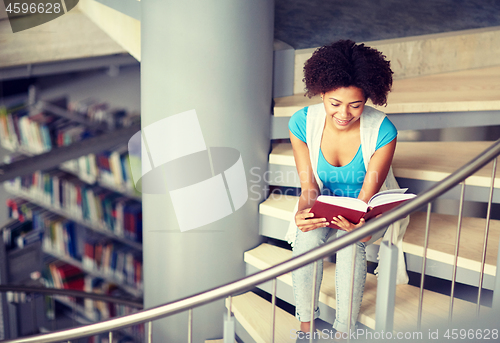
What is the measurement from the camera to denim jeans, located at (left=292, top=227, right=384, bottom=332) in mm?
1631

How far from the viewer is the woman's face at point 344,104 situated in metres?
1.57

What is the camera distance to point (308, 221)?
162 centimetres

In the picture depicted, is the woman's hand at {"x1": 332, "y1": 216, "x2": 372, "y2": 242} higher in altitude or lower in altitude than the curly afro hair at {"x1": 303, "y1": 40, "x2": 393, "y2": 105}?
lower

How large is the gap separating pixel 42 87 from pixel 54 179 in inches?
34.4

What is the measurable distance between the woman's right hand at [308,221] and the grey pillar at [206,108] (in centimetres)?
56

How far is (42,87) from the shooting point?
4.05 m

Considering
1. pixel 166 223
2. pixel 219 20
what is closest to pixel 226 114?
pixel 219 20

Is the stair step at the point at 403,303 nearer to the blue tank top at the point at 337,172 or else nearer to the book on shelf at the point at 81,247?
the blue tank top at the point at 337,172

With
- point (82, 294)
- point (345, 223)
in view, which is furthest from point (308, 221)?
point (82, 294)

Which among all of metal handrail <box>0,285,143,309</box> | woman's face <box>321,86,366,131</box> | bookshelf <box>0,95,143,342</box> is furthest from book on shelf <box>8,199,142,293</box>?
woman's face <box>321,86,366,131</box>

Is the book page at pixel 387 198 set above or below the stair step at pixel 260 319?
above

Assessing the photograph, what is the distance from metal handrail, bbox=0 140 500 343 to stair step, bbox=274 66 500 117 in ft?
2.45

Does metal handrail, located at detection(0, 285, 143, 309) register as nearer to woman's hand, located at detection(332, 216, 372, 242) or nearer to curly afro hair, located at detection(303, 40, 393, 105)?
woman's hand, located at detection(332, 216, 372, 242)

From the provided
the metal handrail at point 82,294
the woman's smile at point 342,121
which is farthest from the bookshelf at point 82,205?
the woman's smile at point 342,121
